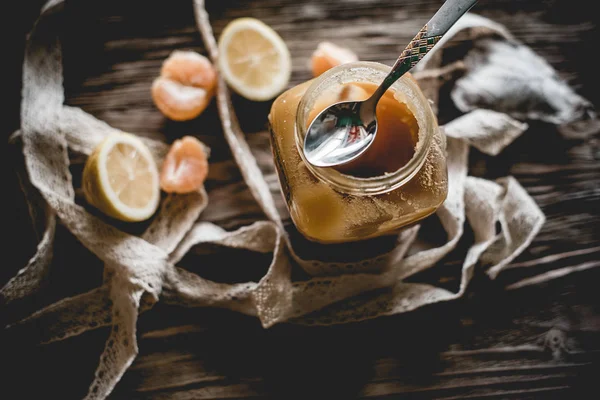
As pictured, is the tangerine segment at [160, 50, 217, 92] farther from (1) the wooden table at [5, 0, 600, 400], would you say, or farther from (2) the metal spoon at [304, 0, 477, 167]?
(2) the metal spoon at [304, 0, 477, 167]

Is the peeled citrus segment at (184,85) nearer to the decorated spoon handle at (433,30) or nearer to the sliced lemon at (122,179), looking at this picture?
the sliced lemon at (122,179)

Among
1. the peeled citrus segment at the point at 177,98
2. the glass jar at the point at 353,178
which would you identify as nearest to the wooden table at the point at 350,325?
Answer: the peeled citrus segment at the point at 177,98

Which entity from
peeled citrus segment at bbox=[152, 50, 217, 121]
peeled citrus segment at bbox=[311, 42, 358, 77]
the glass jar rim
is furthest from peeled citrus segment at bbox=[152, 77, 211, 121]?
the glass jar rim

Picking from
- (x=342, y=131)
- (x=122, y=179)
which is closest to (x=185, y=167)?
(x=122, y=179)

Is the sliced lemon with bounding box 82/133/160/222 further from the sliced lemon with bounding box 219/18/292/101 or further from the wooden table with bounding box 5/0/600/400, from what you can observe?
the sliced lemon with bounding box 219/18/292/101

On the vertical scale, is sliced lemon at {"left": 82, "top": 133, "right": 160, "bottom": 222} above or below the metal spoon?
below

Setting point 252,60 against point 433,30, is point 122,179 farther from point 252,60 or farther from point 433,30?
point 433,30

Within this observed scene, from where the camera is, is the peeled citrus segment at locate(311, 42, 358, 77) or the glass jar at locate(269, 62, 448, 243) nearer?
the glass jar at locate(269, 62, 448, 243)

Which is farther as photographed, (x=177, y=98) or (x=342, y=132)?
(x=177, y=98)
